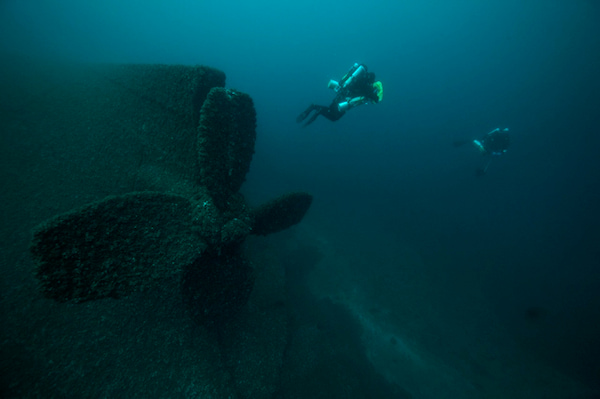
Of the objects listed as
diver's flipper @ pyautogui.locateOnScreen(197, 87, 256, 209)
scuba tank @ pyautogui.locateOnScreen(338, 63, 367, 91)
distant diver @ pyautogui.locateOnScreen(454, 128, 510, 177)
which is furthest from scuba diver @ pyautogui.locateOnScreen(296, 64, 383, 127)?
distant diver @ pyautogui.locateOnScreen(454, 128, 510, 177)

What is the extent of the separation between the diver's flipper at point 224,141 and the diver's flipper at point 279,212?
67cm

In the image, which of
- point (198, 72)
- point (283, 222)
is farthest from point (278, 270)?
point (198, 72)

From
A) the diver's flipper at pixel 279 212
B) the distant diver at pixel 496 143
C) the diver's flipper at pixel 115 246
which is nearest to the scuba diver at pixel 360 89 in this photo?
the diver's flipper at pixel 279 212

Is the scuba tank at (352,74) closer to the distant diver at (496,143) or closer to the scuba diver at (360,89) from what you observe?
the scuba diver at (360,89)

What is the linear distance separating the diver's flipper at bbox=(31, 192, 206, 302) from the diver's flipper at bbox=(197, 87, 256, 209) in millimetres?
656

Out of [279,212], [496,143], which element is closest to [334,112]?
[279,212]

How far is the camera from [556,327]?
543 inches

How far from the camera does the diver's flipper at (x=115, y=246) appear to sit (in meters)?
2.54

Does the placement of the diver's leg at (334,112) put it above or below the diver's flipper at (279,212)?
above

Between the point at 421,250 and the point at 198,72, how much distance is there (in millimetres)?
16829

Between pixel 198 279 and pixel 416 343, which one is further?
pixel 416 343

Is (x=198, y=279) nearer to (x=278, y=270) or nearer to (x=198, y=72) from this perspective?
(x=278, y=270)

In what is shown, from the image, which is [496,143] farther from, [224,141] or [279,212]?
[224,141]

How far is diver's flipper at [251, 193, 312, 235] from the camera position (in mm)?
4895
